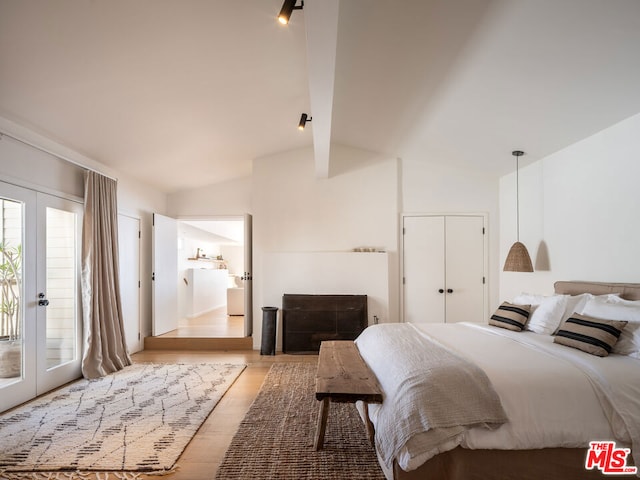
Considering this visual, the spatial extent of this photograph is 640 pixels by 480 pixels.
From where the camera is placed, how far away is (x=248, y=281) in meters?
5.37

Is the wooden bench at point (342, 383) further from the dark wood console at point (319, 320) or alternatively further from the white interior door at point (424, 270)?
the white interior door at point (424, 270)

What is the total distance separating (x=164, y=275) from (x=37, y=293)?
7.57ft

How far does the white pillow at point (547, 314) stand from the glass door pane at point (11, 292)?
4.57m

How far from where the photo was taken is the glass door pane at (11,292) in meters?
3.03

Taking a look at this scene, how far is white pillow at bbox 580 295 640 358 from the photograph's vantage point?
234cm

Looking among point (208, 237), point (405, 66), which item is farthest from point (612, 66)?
point (208, 237)

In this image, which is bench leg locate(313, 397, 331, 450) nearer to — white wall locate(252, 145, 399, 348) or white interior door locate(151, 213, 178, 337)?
white wall locate(252, 145, 399, 348)

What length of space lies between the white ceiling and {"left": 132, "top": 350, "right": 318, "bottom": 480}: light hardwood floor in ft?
8.78

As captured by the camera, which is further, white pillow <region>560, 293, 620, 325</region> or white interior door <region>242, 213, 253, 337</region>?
white interior door <region>242, 213, 253, 337</region>

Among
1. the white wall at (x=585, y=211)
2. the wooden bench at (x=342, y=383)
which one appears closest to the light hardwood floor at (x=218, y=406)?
the wooden bench at (x=342, y=383)

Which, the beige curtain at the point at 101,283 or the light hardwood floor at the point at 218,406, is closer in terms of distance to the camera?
the light hardwood floor at the point at 218,406

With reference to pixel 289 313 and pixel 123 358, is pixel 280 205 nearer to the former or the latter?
pixel 289 313

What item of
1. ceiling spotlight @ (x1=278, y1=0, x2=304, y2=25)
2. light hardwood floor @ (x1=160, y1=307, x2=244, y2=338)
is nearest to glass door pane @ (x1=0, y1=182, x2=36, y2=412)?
light hardwood floor @ (x1=160, y1=307, x2=244, y2=338)

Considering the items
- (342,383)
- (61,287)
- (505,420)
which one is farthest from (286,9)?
(61,287)
